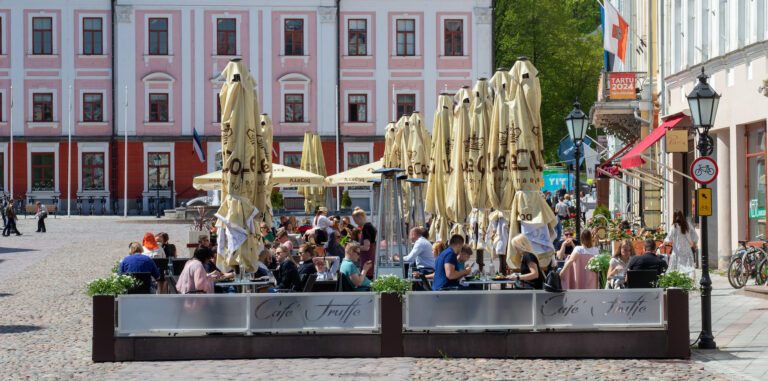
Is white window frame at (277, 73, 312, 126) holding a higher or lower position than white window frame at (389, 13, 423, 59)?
lower

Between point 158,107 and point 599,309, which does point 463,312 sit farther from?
point 158,107

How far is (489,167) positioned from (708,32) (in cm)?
1060

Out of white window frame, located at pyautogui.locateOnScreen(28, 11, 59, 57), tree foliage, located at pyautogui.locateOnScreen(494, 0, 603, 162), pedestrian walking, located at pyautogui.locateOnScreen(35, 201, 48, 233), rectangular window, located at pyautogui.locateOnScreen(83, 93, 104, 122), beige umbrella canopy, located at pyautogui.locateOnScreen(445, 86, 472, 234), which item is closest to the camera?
beige umbrella canopy, located at pyautogui.locateOnScreen(445, 86, 472, 234)

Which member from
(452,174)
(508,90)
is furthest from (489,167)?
(452,174)

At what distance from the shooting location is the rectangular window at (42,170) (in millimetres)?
60031

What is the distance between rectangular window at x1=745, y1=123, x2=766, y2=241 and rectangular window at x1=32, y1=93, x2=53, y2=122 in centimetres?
4331

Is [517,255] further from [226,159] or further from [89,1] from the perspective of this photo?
[89,1]

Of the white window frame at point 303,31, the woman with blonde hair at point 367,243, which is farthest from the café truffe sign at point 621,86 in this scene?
the white window frame at point 303,31

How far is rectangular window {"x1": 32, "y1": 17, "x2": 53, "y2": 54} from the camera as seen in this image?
59875 mm

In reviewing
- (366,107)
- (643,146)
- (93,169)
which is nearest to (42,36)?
(93,169)

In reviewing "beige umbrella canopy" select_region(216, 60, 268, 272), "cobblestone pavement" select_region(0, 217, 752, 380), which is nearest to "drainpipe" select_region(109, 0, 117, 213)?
"cobblestone pavement" select_region(0, 217, 752, 380)

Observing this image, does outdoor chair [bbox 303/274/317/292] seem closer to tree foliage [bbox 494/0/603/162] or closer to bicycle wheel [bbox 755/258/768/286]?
bicycle wheel [bbox 755/258/768/286]

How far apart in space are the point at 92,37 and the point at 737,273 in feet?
148

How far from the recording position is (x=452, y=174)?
70.6 ft
